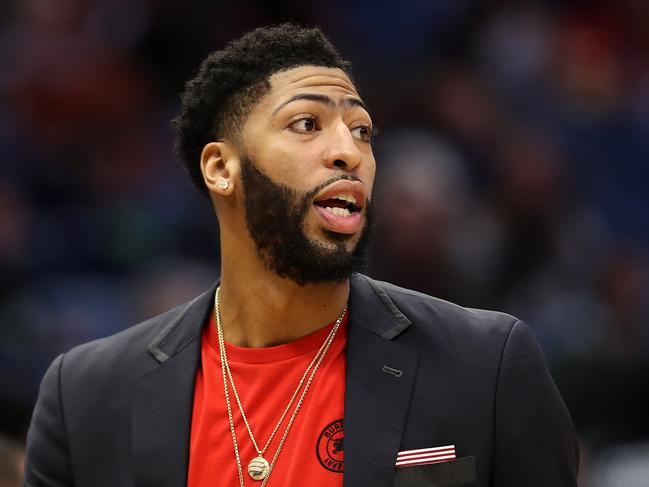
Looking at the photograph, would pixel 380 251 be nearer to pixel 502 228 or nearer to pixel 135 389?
pixel 502 228

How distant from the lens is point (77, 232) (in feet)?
23.1

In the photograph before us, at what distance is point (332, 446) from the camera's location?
3033mm

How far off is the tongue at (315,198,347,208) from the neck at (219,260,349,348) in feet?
0.70

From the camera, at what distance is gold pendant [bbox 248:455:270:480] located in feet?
10.0

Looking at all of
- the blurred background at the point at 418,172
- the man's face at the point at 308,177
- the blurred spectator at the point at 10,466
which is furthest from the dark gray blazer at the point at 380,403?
the blurred background at the point at 418,172

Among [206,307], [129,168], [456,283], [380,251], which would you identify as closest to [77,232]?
[129,168]

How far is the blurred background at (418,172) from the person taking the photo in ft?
20.5

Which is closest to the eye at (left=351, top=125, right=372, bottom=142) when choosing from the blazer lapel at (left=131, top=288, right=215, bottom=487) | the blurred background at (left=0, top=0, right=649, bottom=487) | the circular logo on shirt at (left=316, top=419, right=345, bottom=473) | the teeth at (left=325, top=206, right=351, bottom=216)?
the teeth at (left=325, top=206, right=351, bottom=216)

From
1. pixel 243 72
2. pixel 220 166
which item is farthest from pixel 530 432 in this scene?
pixel 243 72

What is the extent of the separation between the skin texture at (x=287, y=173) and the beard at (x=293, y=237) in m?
0.01

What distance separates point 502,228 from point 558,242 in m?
0.33

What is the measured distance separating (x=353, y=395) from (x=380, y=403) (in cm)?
7

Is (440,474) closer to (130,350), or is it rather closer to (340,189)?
(340,189)

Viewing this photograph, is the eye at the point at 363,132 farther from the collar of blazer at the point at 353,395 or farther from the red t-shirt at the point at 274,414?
the red t-shirt at the point at 274,414
